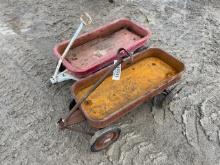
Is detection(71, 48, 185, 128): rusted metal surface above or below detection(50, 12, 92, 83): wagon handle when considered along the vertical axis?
below

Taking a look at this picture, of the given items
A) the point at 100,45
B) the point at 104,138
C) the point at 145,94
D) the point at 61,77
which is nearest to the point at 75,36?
the point at 61,77

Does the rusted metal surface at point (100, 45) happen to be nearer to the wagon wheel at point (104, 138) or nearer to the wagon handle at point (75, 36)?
the wagon handle at point (75, 36)

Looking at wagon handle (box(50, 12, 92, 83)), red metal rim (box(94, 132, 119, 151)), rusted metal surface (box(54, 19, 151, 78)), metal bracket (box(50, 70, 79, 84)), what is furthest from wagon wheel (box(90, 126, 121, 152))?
wagon handle (box(50, 12, 92, 83))

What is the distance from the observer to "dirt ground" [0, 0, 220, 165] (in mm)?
2484

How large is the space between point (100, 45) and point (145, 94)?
101cm

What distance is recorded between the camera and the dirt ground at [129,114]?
2.48 meters

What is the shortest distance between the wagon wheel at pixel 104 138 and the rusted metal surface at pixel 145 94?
0.07m

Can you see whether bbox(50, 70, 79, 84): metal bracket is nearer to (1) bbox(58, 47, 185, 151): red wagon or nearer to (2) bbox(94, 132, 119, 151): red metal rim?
(1) bbox(58, 47, 185, 151): red wagon

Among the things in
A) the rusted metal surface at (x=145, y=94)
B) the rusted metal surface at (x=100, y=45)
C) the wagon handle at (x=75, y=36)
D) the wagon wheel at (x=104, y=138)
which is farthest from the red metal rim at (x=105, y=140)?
the wagon handle at (x=75, y=36)

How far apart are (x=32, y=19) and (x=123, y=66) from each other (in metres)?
1.78

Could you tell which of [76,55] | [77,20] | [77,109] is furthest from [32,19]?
[77,109]

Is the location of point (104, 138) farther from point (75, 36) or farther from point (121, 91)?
point (75, 36)

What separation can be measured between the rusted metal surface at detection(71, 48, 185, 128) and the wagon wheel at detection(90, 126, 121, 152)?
2.6 inches

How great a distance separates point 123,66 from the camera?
284cm
